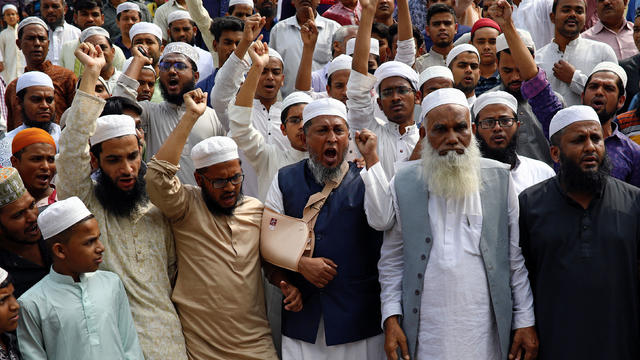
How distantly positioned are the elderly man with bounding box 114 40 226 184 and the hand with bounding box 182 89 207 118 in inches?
60.2

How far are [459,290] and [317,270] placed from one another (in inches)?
31.4

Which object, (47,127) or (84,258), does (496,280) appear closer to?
(84,258)

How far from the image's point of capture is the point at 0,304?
3449 millimetres

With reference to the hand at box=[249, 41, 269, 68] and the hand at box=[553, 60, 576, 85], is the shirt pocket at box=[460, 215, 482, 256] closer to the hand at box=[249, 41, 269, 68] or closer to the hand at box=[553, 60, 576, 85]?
the hand at box=[249, 41, 269, 68]

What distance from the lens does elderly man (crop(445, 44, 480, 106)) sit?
248 inches

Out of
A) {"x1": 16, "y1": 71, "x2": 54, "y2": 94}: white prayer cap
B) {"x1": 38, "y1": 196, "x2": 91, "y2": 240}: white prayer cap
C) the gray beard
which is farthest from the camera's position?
{"x1": 16, "y1": 71, "x2": 54, "y2": 94}: white prayer cap

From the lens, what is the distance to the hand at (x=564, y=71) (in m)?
6.30

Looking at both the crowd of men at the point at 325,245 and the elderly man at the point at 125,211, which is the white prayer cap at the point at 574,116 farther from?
the elderly man at the point at 125,211

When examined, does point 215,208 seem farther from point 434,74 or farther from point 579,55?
point 579,55

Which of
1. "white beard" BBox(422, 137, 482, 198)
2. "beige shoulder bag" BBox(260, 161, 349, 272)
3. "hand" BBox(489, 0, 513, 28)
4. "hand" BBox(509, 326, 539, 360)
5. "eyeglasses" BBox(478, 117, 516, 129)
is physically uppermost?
"hand" BBox(489, 0, 513, 28)

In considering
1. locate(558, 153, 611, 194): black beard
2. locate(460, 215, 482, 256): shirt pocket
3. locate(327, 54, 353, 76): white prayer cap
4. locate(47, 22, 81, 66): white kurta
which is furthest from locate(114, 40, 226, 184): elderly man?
locate(47, 22, 81, 66): white kurta

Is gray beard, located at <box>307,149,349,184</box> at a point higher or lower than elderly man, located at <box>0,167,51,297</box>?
higher

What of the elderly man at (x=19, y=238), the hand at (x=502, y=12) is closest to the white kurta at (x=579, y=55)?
the hand at (x=502, y=12)

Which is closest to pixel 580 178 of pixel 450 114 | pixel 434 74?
pixel 450 114
